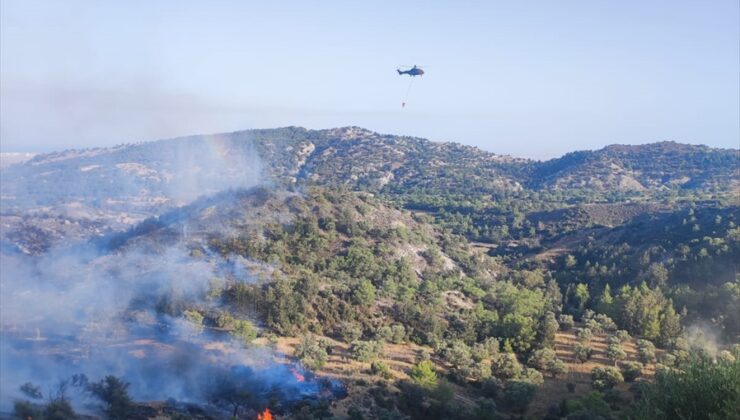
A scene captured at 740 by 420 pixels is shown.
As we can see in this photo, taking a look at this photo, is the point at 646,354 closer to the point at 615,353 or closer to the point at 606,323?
the point at 615,353

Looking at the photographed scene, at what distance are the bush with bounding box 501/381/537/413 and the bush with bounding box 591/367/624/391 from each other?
15.7 ft

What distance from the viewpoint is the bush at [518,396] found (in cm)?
2959

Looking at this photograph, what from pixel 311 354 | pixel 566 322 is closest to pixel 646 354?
pixel 566 322

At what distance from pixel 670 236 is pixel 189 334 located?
216ft

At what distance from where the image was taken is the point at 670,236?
2916 inches

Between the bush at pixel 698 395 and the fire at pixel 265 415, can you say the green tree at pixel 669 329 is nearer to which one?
the bush at pixel 698 395

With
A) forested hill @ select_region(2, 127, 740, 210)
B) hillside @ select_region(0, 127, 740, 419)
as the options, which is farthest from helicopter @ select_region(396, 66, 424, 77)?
forested hill @ select_region(2, 127, 740, 210)

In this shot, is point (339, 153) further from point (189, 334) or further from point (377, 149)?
point (189, 334)

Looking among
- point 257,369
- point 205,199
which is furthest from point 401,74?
point 257,369

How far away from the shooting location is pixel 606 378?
3319cm

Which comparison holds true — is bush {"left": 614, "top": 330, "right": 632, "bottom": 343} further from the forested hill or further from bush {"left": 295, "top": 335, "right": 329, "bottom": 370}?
the forested hill

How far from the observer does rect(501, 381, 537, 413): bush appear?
1165 inches

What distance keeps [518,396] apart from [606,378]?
731cm

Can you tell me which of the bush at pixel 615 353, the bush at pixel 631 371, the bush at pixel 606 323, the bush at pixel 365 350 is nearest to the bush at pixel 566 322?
the bush at pixel 606 323
